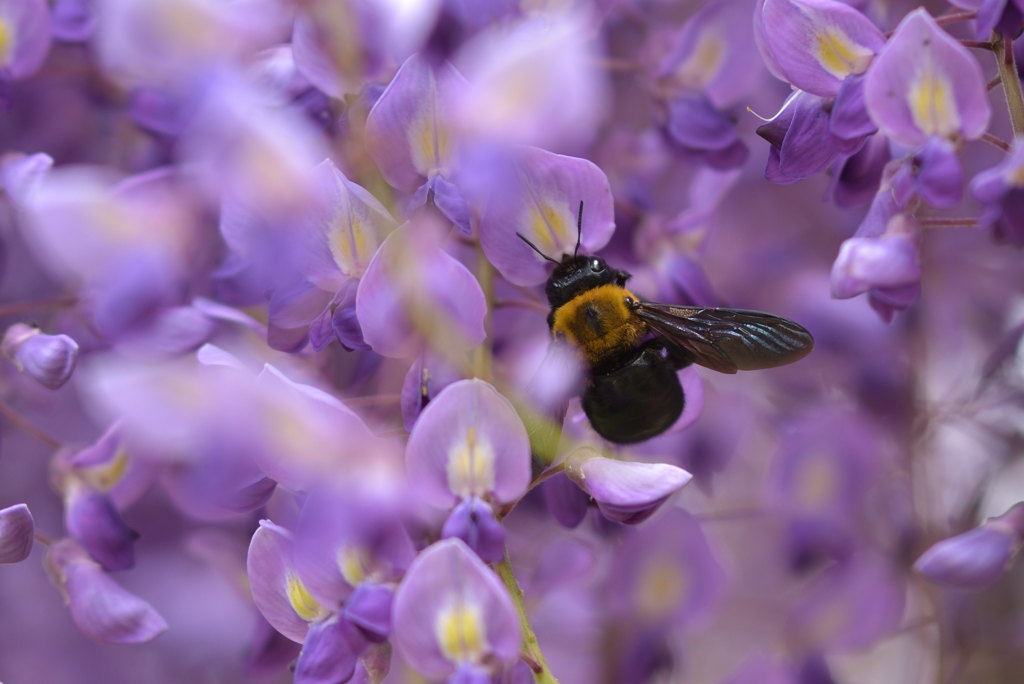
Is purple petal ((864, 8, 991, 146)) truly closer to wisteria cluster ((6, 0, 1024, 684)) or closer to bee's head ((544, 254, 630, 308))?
wisteria cluster ((6, 0, 1024, 684))

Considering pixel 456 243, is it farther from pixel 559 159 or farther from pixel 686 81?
pixel 686 81

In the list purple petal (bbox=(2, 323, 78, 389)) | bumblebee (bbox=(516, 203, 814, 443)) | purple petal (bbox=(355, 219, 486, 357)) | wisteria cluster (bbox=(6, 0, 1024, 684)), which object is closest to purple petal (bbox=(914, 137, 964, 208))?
wisteria cluster (bbox=(6, 0, 1024, 684))

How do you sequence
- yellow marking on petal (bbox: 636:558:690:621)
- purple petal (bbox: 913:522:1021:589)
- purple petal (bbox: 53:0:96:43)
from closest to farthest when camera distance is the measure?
purple petal (bbox: 913:522:1021:589) < purple petal (bbox: 53:0:96:43) < yellow marking on petal (bbox: 636:558:690:621)

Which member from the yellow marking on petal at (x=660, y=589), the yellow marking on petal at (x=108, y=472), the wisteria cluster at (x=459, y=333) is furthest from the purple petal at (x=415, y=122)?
the yellow marking on petal at (x=660, y=589)

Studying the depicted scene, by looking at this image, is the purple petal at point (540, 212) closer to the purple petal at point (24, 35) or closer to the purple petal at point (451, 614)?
the purple petal at point (451, 614)

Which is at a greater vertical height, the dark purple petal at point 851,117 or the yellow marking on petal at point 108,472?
the dark purple petal at point 851,117

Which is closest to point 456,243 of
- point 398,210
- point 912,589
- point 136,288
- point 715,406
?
point 398,210

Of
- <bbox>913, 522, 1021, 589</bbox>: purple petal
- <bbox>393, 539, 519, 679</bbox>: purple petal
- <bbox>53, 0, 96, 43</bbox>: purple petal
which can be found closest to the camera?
<bbox>393, 539, 519, 679</bbox>: purple petal
